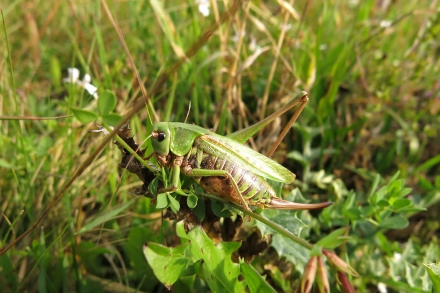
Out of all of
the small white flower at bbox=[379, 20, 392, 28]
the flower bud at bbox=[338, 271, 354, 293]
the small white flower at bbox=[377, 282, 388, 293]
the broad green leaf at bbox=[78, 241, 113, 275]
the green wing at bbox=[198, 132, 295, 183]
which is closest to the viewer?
the flower bud at bbox=[338, 271, 354, 293]

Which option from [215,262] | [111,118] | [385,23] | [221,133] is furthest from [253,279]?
[385,23]

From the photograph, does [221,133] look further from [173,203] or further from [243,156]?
[173,203]

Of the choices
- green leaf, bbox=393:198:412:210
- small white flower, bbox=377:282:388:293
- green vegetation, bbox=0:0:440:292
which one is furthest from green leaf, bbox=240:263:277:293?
small white flower, bbox=377:282:388:293

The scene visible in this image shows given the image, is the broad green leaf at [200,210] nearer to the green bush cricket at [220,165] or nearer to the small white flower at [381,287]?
the green bush cricket at [220,165]

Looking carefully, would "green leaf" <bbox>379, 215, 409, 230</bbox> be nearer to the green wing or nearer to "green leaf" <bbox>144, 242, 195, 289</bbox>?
the green wing

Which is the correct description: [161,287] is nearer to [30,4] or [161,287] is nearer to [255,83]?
[255,83]

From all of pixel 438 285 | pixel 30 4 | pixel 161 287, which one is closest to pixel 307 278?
pixel 438 285
